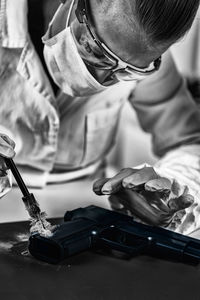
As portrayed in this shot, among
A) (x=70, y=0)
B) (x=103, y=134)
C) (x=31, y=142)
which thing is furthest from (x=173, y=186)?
(x=70, y=0)

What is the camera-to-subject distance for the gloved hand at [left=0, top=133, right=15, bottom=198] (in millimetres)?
944

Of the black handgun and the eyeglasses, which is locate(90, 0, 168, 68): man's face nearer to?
the eyeglasses

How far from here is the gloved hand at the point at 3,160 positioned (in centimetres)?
94

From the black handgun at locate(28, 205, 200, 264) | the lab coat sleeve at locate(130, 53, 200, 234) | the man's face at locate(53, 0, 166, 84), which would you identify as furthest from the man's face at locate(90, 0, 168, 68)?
the black handgun at locate(28, 205, 200, 264)

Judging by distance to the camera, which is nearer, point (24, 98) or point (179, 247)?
point (179, 247)

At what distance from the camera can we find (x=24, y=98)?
1.17 meters

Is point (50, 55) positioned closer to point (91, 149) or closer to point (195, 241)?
point (91, 149)

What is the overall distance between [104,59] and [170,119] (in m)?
0.36

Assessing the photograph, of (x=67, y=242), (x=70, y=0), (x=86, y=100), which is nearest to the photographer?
(x=67, y=242)

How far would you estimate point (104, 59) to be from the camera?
43.0 inches

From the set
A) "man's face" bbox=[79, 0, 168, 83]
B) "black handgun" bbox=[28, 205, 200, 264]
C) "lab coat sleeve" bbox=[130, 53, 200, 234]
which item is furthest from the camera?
"lab coat sleeve" bbox=[130, 53, 200, 234]

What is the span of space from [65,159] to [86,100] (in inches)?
6.0

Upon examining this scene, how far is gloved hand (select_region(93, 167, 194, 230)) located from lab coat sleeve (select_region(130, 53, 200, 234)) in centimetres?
9

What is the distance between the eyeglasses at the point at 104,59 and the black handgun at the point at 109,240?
0.32m
